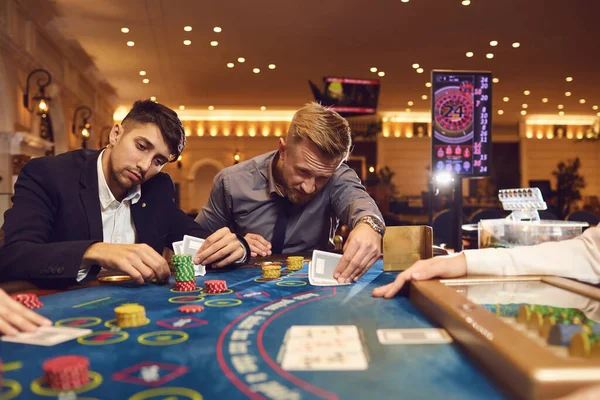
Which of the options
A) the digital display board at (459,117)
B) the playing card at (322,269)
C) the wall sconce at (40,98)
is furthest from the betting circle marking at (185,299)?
the wall sconce at (40,98)

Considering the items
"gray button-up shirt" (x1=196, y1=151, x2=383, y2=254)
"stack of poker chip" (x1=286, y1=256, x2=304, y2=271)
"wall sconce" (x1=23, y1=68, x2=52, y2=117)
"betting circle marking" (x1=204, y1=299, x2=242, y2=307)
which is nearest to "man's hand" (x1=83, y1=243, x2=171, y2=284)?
"betting circle marking" (x1=204, y1=299, x2=242, y2=307)

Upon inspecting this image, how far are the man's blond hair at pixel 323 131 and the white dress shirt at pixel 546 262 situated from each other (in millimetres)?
923

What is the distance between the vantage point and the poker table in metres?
0.64

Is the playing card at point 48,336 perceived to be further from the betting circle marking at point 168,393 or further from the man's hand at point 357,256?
the man's hand at point 357,256

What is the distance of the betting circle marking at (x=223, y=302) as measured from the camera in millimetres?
1174

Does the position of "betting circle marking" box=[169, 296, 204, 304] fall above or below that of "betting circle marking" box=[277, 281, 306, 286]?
below

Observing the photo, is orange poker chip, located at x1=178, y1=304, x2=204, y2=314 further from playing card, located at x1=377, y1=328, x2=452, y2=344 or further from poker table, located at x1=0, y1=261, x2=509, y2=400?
playing card, located at x1=377, y1=328, x2=452, y2=344

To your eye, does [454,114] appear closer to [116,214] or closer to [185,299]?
[116,214]

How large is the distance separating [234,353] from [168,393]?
6.6 inches

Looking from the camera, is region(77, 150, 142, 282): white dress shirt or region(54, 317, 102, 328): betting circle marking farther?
region(77, 150, 142, 282): white dress shirt

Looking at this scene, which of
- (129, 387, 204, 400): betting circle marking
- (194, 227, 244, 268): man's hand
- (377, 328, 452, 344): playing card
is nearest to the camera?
(129, 387, 204, 400): betting circle marking

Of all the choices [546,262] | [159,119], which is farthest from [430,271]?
[159,119]

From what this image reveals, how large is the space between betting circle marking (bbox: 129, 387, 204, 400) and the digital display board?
3.73 meters

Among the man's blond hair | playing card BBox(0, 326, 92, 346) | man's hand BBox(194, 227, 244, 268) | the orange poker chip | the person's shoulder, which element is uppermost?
the man's blond hair
